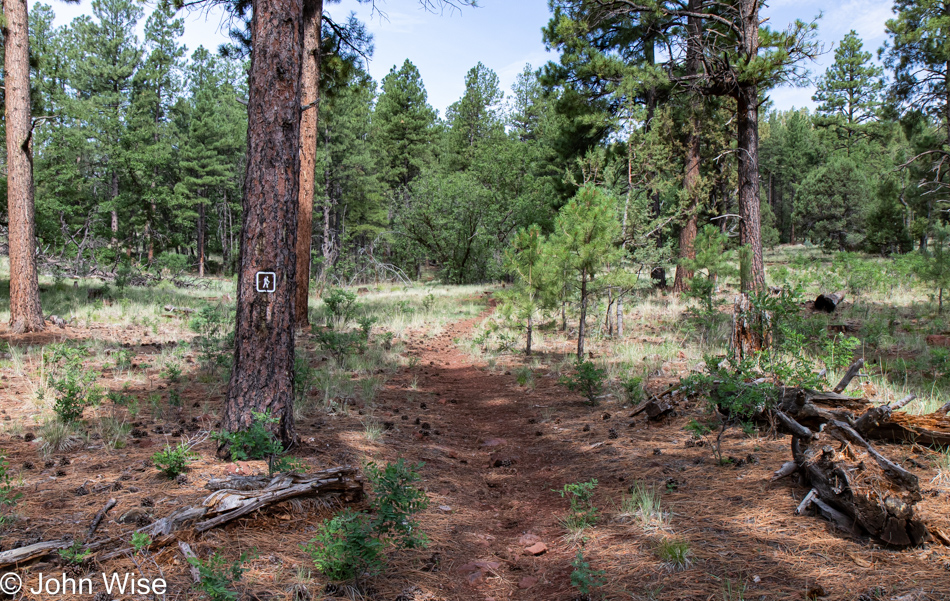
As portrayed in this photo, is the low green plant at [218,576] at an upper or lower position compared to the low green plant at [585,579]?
upper

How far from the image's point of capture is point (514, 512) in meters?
3.83

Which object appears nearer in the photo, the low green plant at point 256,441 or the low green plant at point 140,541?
the low green plant at point 140,541

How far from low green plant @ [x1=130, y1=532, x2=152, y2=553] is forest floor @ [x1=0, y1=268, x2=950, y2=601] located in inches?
2.1

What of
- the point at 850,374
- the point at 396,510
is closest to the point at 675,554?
the point at 396,510

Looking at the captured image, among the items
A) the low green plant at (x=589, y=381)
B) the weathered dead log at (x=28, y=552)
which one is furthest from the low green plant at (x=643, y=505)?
the weathered dead log at (x=28, y=552)

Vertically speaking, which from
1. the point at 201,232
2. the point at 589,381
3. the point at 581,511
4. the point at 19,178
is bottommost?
the point at 581,511

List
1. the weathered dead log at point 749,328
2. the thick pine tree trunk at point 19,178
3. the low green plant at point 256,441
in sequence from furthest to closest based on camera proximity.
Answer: the thick pine tree trunk at point 19,178 < the weathered dead log at point 749,328 < the low green plant at point 256,441

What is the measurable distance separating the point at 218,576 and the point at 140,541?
49 centimetres

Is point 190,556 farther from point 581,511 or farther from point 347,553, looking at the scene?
point 581,511

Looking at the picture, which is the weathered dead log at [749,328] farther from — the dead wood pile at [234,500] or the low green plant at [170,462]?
the low green plant at [170,462]

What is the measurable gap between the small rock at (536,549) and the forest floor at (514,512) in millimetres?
13

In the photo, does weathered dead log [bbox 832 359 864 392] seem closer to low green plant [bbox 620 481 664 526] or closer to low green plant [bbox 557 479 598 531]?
low green plant [bbox 620 481 664 526]

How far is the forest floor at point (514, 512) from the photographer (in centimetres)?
254

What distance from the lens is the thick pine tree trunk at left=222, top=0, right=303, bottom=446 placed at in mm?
A: 3928
